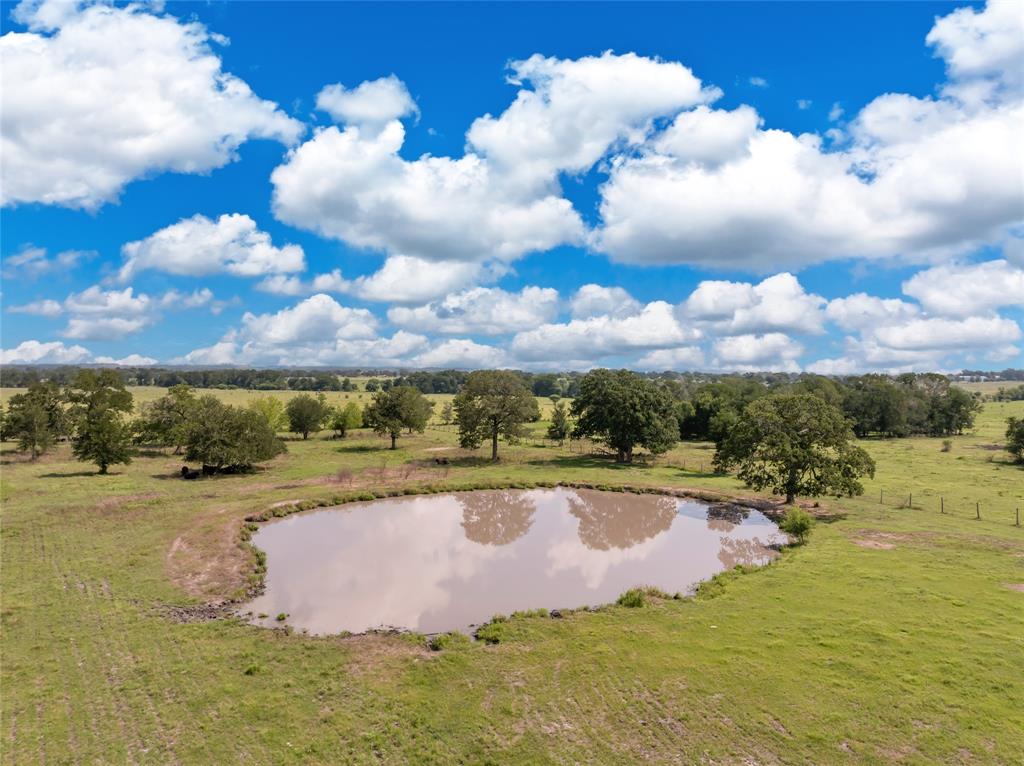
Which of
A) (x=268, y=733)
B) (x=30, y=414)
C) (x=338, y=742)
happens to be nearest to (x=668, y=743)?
(x=338, y=742)

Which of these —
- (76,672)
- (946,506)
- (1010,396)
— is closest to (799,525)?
(946,506)

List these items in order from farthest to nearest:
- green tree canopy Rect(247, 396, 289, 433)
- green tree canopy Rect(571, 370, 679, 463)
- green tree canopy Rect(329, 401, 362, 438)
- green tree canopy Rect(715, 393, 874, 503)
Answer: green tree canopy Rect(329, 401, 362, 438) < green tree canopy Rect(247, 396, 289, 433) < green tree canopy Rect(571, 370, 679, 463) < green tree canopy Rect(715, 393, 874, 503)

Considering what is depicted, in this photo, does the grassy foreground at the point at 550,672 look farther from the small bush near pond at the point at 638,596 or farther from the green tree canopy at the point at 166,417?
the green tree canopy at the point at 166,417

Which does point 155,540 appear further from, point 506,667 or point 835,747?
point 835,747

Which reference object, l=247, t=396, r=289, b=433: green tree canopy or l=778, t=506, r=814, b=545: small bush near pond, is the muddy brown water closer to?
l=778, t=506, r=814, b=545: small bush near pond

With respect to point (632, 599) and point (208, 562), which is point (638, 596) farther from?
point (208, 562)

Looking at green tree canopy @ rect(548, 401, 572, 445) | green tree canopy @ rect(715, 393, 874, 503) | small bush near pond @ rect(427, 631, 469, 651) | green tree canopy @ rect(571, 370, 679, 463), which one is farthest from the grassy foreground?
green tree canopy @ rect(548, 401, 572, 445)
